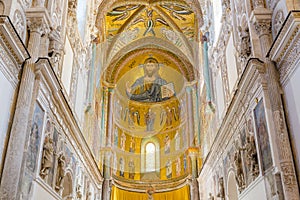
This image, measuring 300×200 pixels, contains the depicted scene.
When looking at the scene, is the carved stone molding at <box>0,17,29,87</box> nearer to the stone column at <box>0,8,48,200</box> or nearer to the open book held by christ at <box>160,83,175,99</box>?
the stone column at <box>0,8,48,200</box>

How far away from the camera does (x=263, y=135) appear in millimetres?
9328

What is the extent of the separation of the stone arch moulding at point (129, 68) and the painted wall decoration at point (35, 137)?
50.0ft

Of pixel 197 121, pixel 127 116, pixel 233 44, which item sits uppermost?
pixel 127 116

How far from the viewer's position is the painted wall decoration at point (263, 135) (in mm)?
8948

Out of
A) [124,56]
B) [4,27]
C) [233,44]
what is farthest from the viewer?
[124,56]

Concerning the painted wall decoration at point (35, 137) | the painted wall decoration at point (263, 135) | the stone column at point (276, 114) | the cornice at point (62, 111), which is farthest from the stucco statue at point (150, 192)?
the stone column at point (276, 114)

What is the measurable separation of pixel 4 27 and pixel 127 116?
63.7 feet

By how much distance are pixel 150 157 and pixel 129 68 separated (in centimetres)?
649

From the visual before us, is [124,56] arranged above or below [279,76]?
above

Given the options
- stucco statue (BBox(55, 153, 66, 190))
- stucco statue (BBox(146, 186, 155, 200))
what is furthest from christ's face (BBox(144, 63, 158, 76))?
stucco statue (BBox(55, 153, 66, 190))

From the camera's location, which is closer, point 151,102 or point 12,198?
point 12,198

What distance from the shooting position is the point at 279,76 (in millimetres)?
8992

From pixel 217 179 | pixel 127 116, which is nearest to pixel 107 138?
pixel 127 116

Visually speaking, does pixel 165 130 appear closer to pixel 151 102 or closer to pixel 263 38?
pixel 151 102
